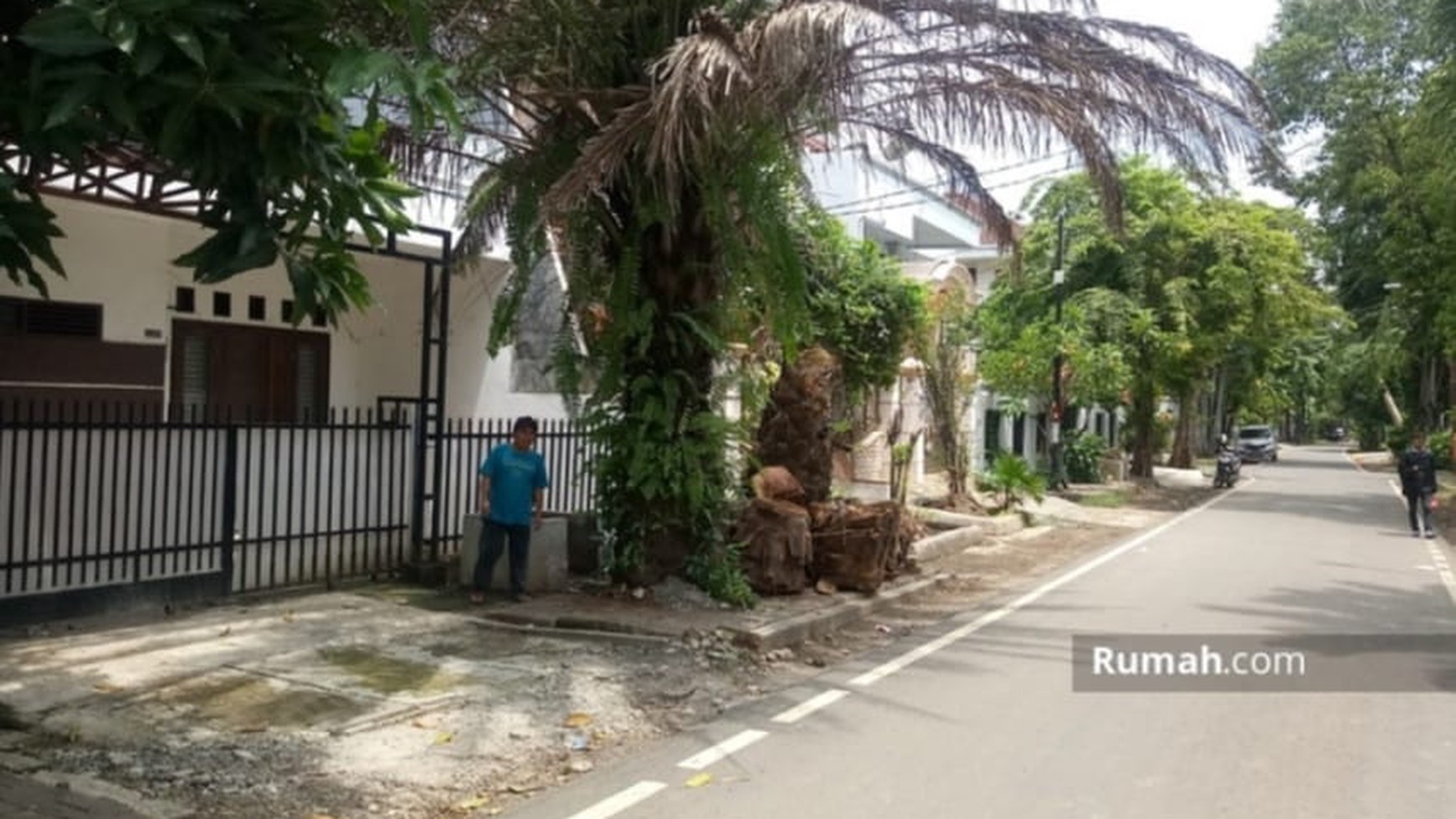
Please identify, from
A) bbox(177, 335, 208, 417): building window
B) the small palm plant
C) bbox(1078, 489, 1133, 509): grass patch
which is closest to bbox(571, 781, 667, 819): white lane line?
bbox(177, 335, 208, 417): building window

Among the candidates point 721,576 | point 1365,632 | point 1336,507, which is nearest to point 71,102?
point 721,576

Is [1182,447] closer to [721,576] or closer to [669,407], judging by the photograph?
[721,576]

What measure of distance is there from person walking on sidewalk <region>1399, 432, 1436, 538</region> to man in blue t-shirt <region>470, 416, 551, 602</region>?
16368 mm

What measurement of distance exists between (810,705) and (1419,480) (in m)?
17.1

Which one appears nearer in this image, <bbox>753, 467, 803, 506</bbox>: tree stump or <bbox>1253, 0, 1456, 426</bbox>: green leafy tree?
<bbox>753, 467, 803, 506</bbox>: tree stump

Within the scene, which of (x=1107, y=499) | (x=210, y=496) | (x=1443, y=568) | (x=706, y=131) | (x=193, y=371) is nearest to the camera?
(x=706, y=131)

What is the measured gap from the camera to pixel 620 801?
5621 mm

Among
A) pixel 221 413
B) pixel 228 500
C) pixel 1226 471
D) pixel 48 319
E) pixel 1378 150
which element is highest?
pixel 1378 150

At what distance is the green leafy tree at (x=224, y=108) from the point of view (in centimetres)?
373

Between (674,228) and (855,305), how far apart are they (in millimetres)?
8805

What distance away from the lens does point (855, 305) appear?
1861cm

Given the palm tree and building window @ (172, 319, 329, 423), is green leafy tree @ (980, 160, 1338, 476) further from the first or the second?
the palm tree

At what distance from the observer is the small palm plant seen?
853 inches

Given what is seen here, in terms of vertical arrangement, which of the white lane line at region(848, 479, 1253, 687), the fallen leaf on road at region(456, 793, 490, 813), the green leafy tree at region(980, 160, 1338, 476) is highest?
the green leafy tree at region(980, 160, 1338, 476)
